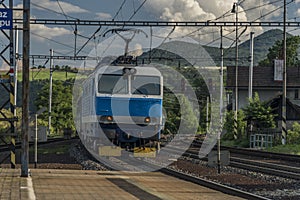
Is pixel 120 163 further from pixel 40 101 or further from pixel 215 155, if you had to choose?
pixel 40 101

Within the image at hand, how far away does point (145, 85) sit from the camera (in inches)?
840

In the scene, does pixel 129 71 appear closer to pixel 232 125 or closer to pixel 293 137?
pixel 293 137

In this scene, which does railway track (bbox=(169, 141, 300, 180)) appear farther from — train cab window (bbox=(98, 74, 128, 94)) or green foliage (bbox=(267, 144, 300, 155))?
train cab window (bbox=(98, 74, 128, 94))

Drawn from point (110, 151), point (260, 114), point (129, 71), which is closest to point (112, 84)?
point (129, 71)

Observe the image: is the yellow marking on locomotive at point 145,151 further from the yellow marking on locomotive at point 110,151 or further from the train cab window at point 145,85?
the train cab window at point 145,85

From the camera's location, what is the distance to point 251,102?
43875 millimetres

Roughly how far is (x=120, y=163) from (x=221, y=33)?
2103 cm

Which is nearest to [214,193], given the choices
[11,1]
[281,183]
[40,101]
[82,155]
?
[281,183]

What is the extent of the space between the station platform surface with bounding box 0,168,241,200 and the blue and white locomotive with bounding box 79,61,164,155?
11.5ft

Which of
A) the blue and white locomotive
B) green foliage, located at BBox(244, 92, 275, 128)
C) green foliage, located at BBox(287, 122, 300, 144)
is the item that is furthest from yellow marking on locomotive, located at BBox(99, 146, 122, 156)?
green foliage, located at BBox(244, 92, 275, 128)

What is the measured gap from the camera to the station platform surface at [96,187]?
1167 centimetres

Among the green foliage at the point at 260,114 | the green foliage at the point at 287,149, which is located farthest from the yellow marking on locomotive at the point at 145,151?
the green foliage at the point at 260,114

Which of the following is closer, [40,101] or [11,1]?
[11,1]

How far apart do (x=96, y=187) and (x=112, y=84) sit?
8.24 meters
